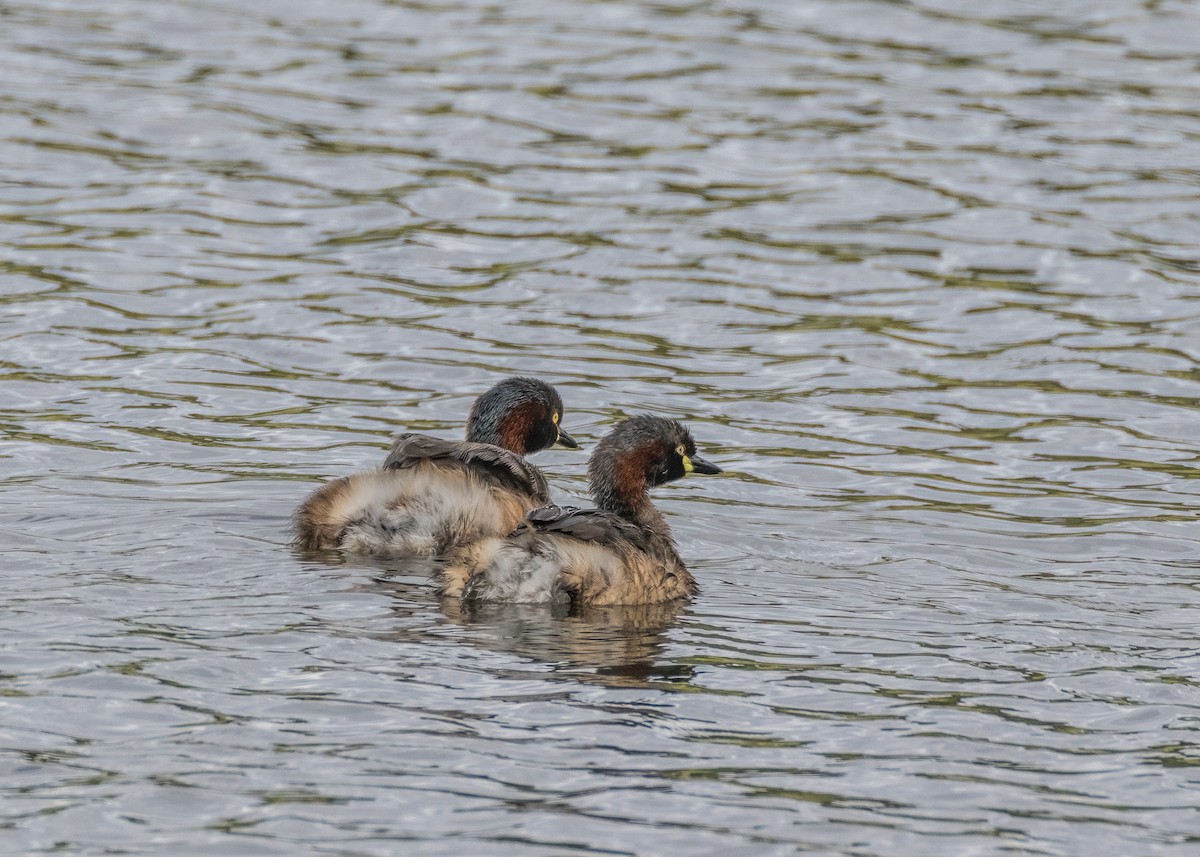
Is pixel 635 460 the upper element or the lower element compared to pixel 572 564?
upper

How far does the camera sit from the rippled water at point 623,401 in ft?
22.6

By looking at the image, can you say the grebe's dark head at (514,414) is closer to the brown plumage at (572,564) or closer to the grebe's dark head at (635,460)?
the grebe's dark head at (635,460)

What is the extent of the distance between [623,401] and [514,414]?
6.24 ft

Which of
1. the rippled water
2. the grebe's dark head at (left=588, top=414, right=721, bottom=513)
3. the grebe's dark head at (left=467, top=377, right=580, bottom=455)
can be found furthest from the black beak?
the grebe's dark head at (left=588, top=414, right=721, bottom=513)

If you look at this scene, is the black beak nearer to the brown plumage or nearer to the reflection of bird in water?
the reflection of bird in water

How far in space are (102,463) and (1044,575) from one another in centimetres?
495

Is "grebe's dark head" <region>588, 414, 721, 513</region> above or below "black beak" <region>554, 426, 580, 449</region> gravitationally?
above

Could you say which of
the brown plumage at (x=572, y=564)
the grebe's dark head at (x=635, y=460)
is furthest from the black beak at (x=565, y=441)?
the brown plumage at (x=572, y=564)

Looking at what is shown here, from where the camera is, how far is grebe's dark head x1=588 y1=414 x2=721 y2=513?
33.3ft

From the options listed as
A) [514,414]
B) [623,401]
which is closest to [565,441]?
[514,414]

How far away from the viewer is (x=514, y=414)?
36.2 feet

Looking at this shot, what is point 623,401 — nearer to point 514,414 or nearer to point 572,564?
point 514,414

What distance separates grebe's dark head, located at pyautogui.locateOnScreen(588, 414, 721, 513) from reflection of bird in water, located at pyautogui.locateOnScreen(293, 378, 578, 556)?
0.46 meters

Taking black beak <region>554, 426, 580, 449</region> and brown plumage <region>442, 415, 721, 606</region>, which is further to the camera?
black beak <region>554, 426, 580, 449</region>
